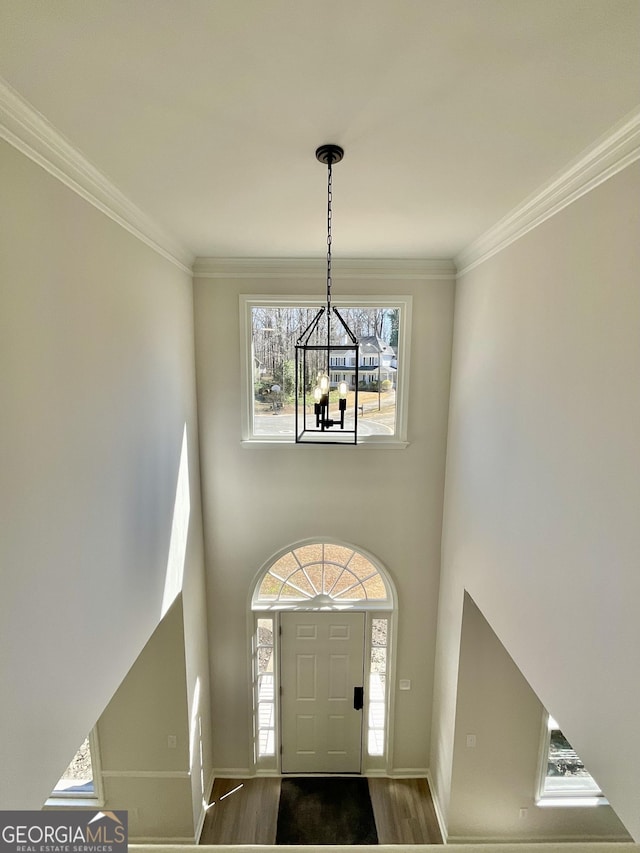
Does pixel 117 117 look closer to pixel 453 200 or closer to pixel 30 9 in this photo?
pixel 30 9

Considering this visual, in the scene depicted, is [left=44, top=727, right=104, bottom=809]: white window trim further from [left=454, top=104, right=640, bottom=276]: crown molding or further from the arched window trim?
[left=454, top=104, right=640, bottom=276]: crown molding

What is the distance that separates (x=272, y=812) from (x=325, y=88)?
18.9 feet

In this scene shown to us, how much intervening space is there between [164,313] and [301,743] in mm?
4666

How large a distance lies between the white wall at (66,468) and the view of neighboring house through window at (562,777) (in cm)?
378

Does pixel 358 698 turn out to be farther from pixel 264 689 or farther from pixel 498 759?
pixel 498 759

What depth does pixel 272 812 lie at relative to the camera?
14.4ft

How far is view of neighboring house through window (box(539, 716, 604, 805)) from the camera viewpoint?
13.3ft

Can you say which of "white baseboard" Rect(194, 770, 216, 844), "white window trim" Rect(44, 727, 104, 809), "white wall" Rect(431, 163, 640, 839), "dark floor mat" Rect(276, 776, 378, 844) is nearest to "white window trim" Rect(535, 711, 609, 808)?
"dark floor mat" Rect(276, 776, 378, 844)

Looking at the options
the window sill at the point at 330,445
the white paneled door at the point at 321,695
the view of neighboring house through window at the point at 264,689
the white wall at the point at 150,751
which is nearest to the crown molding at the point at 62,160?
the window sill at the point at 330,445

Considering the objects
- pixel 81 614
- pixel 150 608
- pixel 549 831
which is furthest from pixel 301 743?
pixel 81 614

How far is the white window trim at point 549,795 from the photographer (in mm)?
4008

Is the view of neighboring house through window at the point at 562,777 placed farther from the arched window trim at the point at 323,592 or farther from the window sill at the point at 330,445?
the window sill at the point at 330,445

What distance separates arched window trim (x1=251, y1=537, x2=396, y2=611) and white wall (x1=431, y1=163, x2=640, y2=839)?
1400mm

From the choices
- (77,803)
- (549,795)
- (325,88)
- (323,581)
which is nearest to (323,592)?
(323,581)
